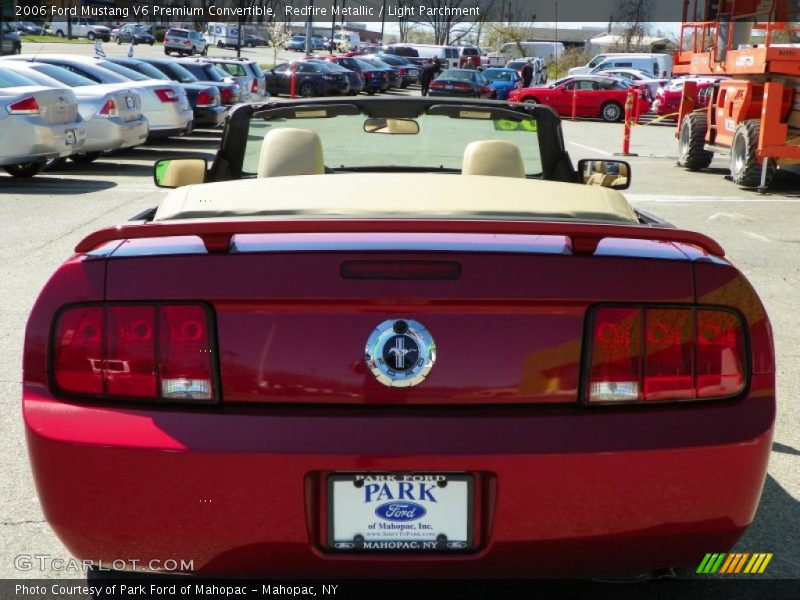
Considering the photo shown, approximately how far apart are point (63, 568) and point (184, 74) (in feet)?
68.6

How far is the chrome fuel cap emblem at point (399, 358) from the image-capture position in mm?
2730

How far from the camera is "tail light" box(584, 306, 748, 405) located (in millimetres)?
2803

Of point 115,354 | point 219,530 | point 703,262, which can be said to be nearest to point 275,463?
point 219,530

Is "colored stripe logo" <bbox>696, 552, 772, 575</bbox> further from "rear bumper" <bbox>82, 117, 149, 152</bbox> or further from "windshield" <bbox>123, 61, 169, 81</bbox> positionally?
"windshield" <bbox>123, 61, 169, 81</bbox>

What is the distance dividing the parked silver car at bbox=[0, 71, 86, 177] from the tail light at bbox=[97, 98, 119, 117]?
139 cm

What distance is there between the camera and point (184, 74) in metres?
23.6

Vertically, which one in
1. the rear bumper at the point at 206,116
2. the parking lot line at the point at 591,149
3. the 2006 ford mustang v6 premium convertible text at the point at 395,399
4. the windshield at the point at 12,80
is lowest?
the parking lot line at the point at 591,149

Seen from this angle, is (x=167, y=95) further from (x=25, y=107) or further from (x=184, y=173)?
(x=184, y=173)

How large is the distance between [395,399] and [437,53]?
68.4 metres

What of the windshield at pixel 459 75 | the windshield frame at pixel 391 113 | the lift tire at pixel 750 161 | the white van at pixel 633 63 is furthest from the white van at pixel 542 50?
the windshield frame at pixel 391 113

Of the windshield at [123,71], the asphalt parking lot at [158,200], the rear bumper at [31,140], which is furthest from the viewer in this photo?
the windshield at [123,71]

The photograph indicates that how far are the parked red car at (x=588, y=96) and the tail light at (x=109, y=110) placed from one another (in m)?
20.1

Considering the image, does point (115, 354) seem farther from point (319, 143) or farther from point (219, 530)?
point (319, 143)

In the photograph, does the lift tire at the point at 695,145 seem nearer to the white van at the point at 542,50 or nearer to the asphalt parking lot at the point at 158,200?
the asphalt parking lot at the point at 158,200
